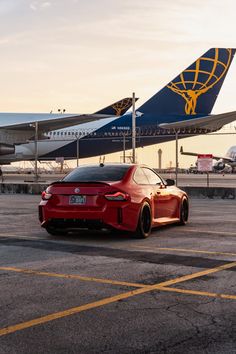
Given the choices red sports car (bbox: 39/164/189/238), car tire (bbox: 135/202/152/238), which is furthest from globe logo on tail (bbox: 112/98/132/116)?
car tire (bbox: 135/202/152/238)

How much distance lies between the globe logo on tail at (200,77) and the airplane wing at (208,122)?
6.06 metres

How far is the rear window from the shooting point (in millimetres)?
9969

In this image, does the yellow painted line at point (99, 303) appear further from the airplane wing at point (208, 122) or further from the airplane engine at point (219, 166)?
the airplane engine at point (219, 166)

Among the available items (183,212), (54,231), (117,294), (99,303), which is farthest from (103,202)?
(99,303)

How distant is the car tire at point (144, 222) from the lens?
31.1 feet

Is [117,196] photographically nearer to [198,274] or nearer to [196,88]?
[198,274]

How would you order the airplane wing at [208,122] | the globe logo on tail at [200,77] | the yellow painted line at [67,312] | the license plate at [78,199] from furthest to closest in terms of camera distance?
the globe logo on tail at [200,77], the airplane wing at [208,122], the license plate at [78,199], the yellow painted line at [67,312]

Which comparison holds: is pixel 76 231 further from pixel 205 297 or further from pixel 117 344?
pixel 117 344

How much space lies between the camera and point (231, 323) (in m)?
4.40

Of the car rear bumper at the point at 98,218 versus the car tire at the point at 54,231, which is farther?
the car tire at the point at 54,231

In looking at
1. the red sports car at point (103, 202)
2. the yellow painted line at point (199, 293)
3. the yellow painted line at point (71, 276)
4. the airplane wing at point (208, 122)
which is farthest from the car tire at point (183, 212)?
the airplane wing at point (208, 122)

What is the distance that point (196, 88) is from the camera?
41.2 m

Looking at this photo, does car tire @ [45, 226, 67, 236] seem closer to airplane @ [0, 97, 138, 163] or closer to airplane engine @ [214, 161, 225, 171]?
airplane @ [0, 97, 138, 163]

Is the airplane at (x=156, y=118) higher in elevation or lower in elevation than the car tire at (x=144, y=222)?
higher
